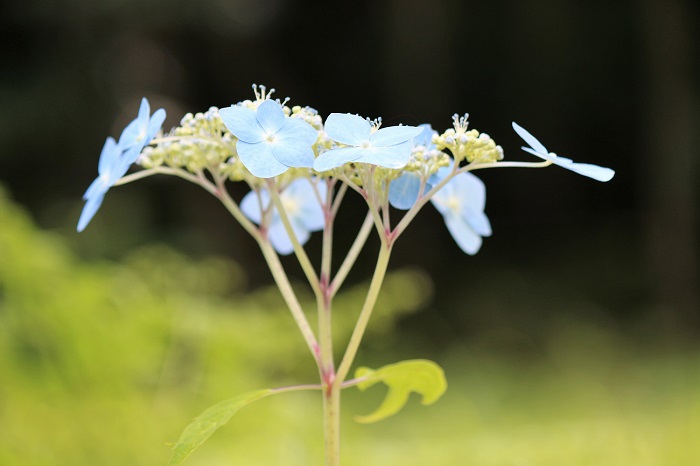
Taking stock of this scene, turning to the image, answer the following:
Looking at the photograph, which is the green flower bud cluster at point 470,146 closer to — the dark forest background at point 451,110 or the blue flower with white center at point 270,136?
the blue flower with white center at point 270,136

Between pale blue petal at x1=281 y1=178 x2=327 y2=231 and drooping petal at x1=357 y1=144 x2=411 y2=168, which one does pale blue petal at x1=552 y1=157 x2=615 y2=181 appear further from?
pale blue petal at x1=281 y1=178 x2=327 y2=231

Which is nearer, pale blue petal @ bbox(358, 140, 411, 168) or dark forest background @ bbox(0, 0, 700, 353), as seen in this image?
pale blue petal @ bbox(358, 140, 411, 168)

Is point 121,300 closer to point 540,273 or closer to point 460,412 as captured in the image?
point 460,412

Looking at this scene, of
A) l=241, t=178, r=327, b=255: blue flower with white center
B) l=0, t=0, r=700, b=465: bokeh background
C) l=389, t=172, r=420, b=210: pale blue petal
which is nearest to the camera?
l=389, t=172, r=420, b=210: pale blue petal

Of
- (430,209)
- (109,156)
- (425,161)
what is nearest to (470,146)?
(425,161)

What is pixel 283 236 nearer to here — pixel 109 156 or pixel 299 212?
pixel 299 212

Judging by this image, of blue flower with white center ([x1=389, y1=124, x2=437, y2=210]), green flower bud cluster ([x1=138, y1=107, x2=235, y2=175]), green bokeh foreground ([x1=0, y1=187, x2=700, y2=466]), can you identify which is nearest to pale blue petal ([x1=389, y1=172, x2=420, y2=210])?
blue flower with white center ([x1=389, y1=124, x2=437, y2=210])
